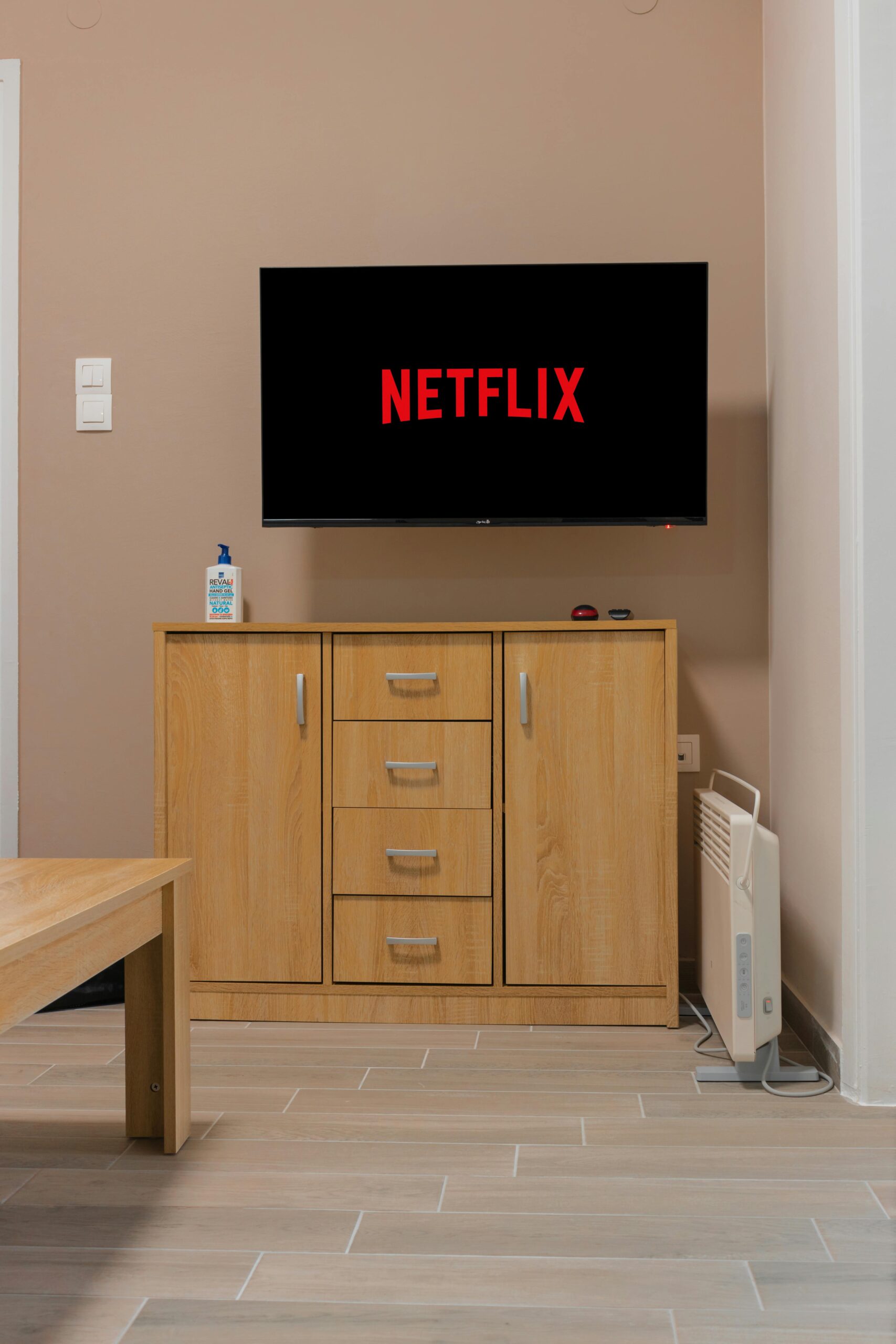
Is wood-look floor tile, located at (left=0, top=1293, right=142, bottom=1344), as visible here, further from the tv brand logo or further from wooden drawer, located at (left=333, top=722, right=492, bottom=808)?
the tv brand logo

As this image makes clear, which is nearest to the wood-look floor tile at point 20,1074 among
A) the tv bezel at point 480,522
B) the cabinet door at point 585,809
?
the cabinet door at point 585,809

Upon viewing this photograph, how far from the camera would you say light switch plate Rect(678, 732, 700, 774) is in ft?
8.66

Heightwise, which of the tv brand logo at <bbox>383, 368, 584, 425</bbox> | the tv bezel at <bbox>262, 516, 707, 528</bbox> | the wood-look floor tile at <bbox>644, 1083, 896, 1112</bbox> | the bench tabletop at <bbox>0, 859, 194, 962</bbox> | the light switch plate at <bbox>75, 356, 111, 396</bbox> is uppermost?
the light switch plate at <bbox>75, 356, 111, 396</bbox>

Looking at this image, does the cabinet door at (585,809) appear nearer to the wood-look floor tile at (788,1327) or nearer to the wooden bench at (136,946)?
the wooden bench at (136,946)

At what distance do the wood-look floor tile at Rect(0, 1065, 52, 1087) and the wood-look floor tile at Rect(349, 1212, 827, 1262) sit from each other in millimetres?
919

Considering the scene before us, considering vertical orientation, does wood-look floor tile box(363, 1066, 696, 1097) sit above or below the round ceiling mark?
below

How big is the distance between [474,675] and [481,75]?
1.60m

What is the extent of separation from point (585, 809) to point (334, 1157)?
946 millimetres

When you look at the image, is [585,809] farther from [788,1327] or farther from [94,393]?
[94,393]

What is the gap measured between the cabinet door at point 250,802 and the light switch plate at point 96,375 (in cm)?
86

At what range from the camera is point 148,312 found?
108 inches

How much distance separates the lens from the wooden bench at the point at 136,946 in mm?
1364

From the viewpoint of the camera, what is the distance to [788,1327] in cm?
121

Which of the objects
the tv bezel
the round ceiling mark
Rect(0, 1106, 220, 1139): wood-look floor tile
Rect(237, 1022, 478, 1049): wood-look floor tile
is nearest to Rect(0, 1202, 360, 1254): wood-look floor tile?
Rect(0, 1106, 220, 1139): wood-look floor tile
